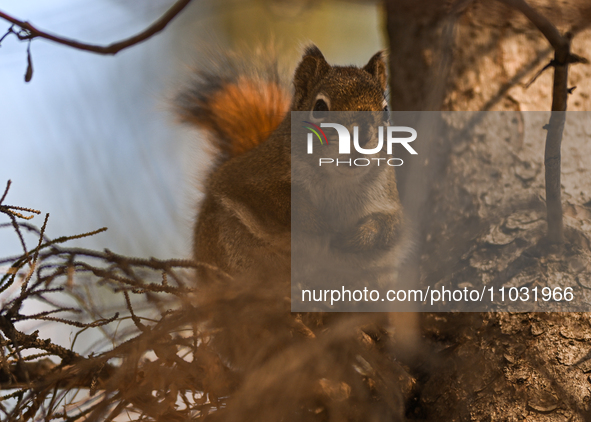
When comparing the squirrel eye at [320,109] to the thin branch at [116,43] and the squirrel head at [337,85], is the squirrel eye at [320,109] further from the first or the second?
the thin branch at [116,43]

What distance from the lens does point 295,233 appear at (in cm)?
124

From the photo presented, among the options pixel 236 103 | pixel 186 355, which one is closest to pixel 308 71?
pixel 236 103

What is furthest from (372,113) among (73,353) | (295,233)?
(73,353)

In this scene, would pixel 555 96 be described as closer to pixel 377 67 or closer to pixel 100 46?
pixel 377 67

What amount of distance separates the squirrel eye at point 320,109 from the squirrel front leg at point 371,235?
0.35m

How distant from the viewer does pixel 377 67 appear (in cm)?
139

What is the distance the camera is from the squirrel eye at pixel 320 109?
47.2 inches

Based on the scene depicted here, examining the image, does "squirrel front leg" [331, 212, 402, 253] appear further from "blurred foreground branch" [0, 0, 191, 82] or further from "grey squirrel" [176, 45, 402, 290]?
"blurred foreground branch" [0, 0, 191, 82]

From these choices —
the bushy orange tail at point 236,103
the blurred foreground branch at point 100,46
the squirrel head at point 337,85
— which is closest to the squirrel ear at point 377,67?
the squirrel head at point 337,85

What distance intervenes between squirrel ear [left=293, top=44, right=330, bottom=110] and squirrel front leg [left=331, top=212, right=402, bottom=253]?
1.38ft

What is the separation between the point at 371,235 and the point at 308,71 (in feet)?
1.79

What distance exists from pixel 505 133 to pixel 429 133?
29 centimetres

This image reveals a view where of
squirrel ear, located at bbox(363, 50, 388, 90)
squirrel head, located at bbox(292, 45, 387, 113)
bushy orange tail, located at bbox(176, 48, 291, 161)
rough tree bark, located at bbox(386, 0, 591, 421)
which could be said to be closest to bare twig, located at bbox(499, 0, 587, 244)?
rough tree bark, located at bbox(386, 0, 591, 421)

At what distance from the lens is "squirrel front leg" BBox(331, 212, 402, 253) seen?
1.29 meters
